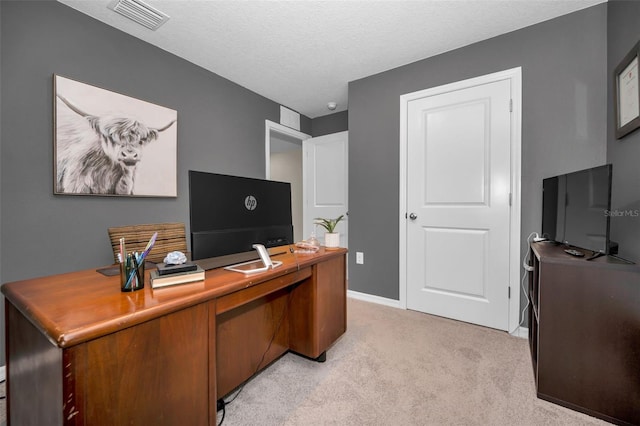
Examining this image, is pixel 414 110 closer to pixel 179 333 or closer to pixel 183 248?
pixel 183 248

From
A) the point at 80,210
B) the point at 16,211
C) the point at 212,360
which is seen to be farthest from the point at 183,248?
the point at 212,360

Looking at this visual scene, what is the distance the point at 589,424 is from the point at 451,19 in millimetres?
2635

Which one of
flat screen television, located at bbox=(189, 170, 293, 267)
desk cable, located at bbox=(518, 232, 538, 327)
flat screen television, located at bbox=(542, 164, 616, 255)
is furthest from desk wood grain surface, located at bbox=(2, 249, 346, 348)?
desk cable, located at bbox=(518, 232, 538, 327)

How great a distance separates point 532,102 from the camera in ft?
7.10

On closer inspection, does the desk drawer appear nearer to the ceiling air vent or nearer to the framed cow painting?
the framed cow painting

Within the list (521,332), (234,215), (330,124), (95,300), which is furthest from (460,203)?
(95,300)

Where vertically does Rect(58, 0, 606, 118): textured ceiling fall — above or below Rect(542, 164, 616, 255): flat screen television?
above

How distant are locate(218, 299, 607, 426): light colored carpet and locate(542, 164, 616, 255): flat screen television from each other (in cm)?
88

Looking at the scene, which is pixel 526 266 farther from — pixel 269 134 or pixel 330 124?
pixel 269 134

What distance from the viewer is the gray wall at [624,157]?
1.51 meters

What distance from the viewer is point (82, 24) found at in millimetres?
1966

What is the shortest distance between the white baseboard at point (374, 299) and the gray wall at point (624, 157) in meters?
1.75

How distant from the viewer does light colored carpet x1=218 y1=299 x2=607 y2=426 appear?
1.36m

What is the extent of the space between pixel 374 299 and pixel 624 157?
225 cm
